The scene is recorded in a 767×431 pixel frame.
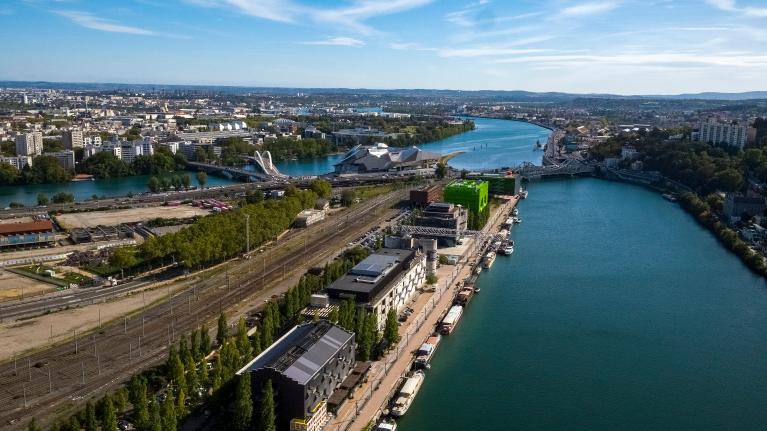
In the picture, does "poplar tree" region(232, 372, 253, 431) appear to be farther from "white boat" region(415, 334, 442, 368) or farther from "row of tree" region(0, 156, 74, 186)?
"row of tree" region(0, 156, 74, 186)

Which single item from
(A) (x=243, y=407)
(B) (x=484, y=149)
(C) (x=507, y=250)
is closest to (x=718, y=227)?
(C) (x=507, y=250)

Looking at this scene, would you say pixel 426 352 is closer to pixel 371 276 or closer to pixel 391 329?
pixel 391 329

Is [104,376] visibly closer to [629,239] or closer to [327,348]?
[327,348]

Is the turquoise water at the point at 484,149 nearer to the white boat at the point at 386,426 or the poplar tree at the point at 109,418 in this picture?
the white boat at the point at 386,426

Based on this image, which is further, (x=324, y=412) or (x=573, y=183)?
(x=573, y=183)

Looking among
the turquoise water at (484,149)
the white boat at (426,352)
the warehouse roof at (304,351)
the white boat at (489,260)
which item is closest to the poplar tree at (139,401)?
the warehouse roof at (304,351)

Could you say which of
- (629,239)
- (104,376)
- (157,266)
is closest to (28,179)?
(157,266)

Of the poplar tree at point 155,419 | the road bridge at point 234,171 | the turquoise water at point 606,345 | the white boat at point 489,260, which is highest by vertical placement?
the poplar tree at point 155,419
